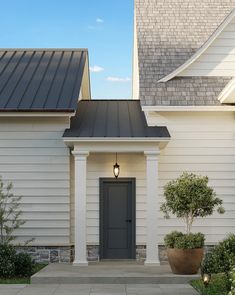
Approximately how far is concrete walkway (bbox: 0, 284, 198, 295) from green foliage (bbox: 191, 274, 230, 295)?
16 cm

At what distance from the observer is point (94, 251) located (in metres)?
15.3

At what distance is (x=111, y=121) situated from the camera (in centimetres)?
1566

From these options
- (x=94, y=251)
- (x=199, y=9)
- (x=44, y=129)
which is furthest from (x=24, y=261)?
(x=199, y=9)

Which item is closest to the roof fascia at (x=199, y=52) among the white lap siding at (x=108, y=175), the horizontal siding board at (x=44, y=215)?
the white lap siding at (x=108, y=175)

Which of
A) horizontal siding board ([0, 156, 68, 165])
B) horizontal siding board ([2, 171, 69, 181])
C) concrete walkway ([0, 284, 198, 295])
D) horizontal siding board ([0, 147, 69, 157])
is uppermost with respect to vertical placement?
horizontal siding board ([0, 147, 69, 157])

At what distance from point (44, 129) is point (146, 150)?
9.46 ft

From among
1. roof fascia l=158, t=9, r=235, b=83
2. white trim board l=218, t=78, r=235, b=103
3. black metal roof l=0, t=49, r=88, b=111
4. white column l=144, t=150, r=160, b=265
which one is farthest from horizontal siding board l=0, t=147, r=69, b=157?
white trim board l=218, t=78, r=235, b=103

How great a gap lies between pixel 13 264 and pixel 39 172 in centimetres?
319

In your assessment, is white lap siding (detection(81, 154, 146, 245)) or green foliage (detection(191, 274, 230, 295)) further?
white lap siding (detection(81, 154, 146, 245))

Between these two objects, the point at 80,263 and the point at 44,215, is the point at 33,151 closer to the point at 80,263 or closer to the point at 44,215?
the point at 44,215

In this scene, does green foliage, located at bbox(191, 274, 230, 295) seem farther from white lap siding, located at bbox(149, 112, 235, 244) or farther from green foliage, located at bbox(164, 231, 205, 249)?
white lap siding, located at bbox(149, 112, 235, 244)

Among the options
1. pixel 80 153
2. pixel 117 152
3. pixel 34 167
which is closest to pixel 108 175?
pixel 117 152

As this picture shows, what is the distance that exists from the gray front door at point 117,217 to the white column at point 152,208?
1.16 metres

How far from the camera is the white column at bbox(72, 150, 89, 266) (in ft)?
46.6
